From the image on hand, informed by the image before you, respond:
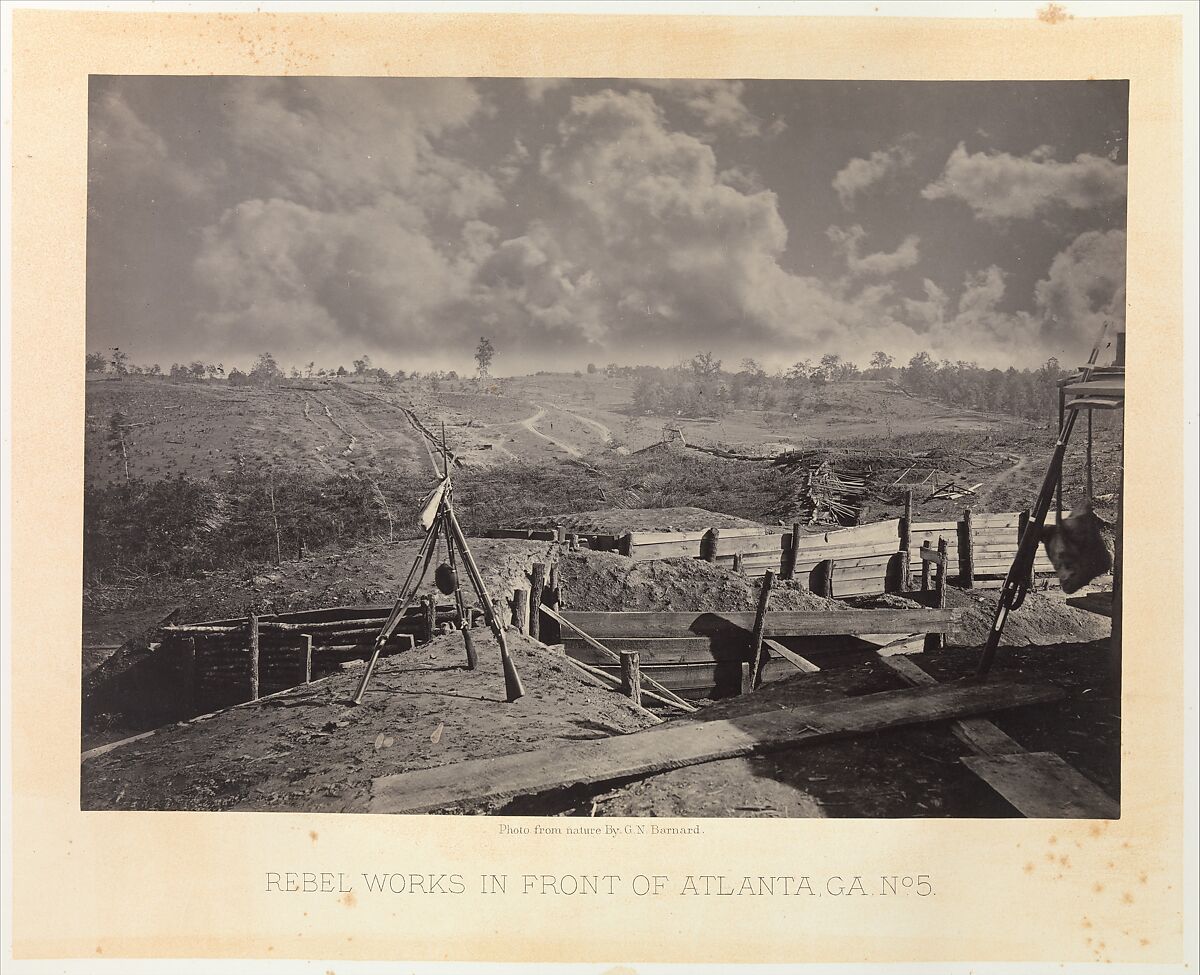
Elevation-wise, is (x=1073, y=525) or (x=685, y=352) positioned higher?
(x=685, y=352)

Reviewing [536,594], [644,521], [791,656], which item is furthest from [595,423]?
[791,656]

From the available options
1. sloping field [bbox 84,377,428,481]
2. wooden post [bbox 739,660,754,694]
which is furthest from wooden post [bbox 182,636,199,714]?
wooden post [bbox 739,660,754,694]

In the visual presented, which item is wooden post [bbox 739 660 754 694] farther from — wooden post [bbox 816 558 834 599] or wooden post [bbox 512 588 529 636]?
wooden post [bbox 512 588 529 636]

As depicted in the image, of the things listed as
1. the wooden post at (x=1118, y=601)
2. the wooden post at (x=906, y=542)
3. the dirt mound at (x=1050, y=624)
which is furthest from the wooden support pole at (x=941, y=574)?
the wooden post at (x=1118, y=601)

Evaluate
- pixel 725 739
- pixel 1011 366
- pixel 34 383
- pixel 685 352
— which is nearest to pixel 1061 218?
pixel 1011 366

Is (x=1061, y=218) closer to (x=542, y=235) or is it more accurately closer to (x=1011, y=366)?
(x=1011, y=366)

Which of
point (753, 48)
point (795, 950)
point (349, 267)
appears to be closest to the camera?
point (795, 950)
